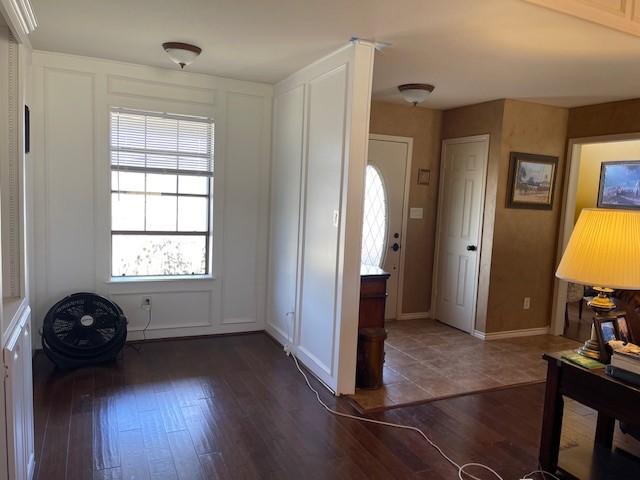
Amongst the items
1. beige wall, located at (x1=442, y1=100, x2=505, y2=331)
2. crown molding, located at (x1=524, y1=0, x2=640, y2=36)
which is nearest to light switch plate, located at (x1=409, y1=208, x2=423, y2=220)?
beige wall, located at (x1=442, y1=100, x2=505, y2=331)

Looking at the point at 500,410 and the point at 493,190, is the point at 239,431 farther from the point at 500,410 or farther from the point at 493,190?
the point at 493,190

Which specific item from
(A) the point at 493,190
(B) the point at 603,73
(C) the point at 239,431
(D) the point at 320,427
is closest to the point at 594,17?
(B) the point at 603,73

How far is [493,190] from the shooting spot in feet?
15.7

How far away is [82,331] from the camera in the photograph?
3.71m

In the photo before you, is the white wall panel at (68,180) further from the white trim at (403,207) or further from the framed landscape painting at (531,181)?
the framed landscape painting at (531,181)

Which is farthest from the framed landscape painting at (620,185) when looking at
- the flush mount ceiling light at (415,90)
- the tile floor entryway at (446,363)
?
the flush mount ceiling light at (415,90)

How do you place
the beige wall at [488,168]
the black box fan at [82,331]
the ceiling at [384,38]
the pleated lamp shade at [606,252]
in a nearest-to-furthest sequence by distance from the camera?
the pleated lamp shade at [606,252], the ceiling at [384,38], the black box fan at [82,331], the beige wall at [488,168]

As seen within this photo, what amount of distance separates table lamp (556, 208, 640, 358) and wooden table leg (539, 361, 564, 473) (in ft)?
1.86

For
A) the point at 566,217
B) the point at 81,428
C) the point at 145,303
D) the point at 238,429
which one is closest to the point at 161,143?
the point at 145,303

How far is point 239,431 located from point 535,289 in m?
3.65

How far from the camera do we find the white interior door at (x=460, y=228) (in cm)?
498

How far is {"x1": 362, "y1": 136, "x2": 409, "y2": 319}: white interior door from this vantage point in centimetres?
518

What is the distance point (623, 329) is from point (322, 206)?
2074 mm

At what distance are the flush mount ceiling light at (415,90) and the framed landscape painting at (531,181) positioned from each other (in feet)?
3.84
